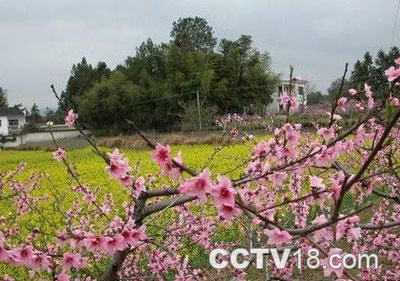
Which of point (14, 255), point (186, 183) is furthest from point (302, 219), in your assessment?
point (186, 183)

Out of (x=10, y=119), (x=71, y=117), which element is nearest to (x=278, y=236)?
(x=71, y=117)

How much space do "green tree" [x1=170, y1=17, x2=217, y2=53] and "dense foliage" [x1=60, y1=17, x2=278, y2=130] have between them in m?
5.89

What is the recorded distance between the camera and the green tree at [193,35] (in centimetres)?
6825

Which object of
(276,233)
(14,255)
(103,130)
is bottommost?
(103,130)

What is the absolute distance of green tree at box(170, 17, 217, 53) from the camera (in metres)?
68.2

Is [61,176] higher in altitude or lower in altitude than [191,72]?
lower

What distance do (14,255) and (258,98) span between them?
49724 millimetres

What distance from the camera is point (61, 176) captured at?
69.7 feet

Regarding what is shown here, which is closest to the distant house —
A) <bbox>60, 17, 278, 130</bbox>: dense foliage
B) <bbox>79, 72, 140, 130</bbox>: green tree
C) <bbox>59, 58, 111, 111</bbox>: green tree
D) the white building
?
<bbox>59, 58, 111, 111</bbox>: green tree

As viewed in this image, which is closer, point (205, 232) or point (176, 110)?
point (205, 232)

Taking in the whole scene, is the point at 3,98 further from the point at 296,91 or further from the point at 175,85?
the point at 296,91

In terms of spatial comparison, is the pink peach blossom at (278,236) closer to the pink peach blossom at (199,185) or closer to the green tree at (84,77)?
the pink peach blossom at (199,185)

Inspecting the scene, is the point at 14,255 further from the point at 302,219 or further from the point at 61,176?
the point at 61,176

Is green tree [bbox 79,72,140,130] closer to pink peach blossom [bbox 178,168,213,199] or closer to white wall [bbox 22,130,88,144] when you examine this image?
white wall [bbox 22,130,88,144]
